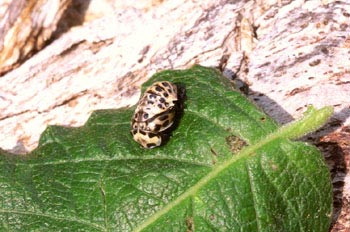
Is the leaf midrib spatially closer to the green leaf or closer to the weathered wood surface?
the green leaf

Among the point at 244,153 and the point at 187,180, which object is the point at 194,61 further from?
the point at 187,180

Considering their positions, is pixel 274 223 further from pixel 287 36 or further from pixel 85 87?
pixel 85 87

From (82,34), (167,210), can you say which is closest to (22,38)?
(82,34)

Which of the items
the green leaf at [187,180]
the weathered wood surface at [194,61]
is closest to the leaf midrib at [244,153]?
the green leaf at [187,180]

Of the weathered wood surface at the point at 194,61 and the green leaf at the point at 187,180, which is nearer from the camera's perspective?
the green leaf at the point at 187,180

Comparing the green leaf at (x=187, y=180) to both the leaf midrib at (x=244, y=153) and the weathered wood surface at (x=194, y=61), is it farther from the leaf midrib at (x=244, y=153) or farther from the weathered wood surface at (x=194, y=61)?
the weathered wood surface at (x=194, y=61)
